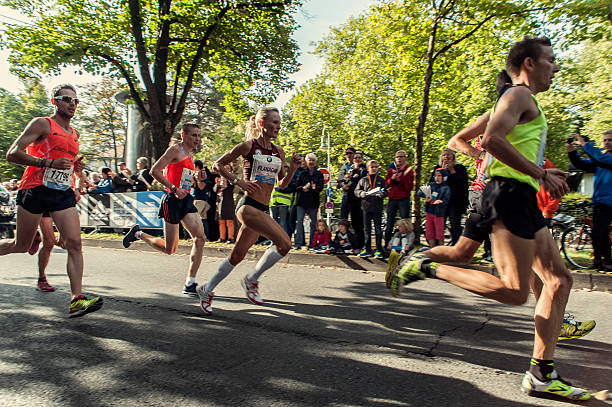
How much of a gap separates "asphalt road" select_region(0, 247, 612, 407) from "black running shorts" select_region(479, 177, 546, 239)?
3.34 feet

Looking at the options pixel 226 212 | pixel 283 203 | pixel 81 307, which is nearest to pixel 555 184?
pixel 81 307

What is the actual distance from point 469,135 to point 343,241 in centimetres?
604

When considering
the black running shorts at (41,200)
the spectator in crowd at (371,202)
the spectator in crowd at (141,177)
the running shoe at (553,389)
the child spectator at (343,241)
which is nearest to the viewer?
the running shoe at (553,389)

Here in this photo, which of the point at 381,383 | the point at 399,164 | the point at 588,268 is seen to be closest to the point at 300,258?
the point at 399,164

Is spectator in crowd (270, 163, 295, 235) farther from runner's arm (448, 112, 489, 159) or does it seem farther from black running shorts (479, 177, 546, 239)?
black running shorts (479, 177, 546, 239)

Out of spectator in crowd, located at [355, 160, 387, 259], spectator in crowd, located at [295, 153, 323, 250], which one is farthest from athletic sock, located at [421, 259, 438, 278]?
spectator in crowd, located at [295, 153, 323, 250]

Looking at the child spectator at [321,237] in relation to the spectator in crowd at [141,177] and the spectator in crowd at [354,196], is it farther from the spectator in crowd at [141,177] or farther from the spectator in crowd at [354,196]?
the spectator in crowd at [141,177]

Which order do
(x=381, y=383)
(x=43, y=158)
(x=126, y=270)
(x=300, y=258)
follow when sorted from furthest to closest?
(x=300, y=258) → (x=126, y=270) → (x=43, y=158) → (x=381, y=383)

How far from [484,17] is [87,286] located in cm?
A: 909

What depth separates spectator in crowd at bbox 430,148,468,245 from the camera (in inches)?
341

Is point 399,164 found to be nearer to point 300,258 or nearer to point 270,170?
point 300,258

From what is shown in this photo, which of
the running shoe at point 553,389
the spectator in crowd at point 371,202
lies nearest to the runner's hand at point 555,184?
the running shoe at point 553,389

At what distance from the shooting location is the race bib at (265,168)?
4961 millimetres

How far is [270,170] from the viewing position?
198 inches
